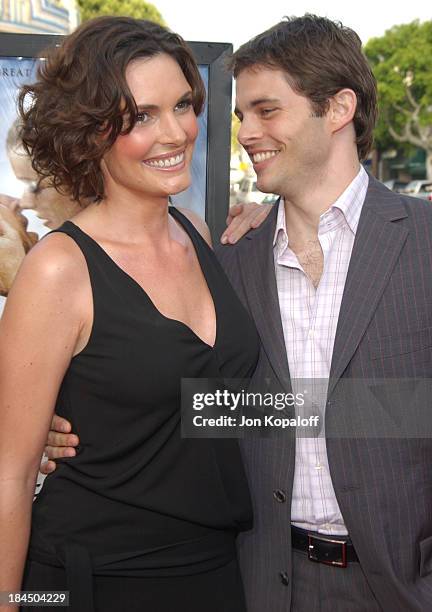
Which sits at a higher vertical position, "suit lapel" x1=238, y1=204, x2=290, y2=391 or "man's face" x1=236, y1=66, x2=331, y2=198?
"man's face" x1=236, y1=66, x2=331, y2=198

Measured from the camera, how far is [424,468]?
8.12 ft

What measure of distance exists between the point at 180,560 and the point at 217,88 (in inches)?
72.2

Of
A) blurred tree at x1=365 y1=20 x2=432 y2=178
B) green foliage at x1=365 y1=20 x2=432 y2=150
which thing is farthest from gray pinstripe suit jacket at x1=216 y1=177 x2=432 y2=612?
green foliage at x1=365 y1=20 x2=432 y2=150

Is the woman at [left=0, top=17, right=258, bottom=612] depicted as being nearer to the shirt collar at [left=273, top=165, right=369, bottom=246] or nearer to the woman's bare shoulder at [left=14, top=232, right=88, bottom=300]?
the woman's bare shoulder at [left=14, top=232, right=88, bottom=300]

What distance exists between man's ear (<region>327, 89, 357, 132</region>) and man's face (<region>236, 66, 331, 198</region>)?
1.9 inches

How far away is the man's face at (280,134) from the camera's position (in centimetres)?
280

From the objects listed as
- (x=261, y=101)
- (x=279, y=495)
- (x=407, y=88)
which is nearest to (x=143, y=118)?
(x=261, y=101)

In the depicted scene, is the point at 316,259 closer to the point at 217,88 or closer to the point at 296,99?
the point at 296,99

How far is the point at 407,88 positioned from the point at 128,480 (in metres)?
55.3

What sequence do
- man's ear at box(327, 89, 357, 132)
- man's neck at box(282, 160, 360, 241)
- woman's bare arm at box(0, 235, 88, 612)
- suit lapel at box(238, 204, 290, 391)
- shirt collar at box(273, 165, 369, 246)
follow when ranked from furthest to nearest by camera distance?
1. man's ear at box(327, 89, 357, 132)
2. man's neck at box(282, 160, 360, 241)
3. shirt collar at box(273, 165, 369, 246)
4. suit lapel at box(238, 204, 290, 391)
5. woman's bare arm at box(0, 235, 88, 612)

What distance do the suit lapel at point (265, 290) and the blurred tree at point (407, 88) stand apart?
51.4 meters

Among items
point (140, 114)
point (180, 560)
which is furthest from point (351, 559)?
point (140, 114)

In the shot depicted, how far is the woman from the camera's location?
218 centimetres

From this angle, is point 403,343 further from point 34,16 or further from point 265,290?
point 34,16
